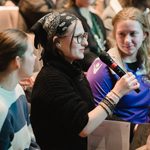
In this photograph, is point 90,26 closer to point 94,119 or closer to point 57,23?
point 57,23

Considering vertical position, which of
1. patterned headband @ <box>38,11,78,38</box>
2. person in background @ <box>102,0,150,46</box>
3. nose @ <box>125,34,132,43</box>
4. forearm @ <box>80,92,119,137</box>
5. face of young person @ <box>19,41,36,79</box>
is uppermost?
patterned headband @ <box>38,11,78,38</box>

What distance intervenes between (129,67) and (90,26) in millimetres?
1015

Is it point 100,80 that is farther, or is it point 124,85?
point 100,80

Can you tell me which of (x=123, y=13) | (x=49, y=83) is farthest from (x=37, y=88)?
(x=123, y=13)

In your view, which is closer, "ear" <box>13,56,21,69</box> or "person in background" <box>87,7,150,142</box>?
"ear" <box>13,56,21,69</box>

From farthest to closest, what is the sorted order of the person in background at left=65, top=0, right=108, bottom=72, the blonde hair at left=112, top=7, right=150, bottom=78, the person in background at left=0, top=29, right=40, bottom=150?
1. the person in background at left=65, top=0, right=108, bottom=72
2. the blonde hair at left=112, top=7, right=150, bottom=78
3. the person in background at left=0, top=29, right=40, bottom=150

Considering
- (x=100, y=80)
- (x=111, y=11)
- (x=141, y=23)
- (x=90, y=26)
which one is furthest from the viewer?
(x=111, y=11)

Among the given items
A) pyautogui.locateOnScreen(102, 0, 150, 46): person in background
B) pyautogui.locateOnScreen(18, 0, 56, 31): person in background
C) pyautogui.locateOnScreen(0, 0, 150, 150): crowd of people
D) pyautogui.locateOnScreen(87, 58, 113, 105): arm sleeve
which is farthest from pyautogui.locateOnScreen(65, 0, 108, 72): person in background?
pyautogui.locateOnScreen(0, 0, 150, 150): crowd of people

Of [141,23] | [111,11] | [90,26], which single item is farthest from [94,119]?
[111,11]

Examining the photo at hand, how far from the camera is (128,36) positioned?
2.10 m

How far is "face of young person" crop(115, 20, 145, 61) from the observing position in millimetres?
2096

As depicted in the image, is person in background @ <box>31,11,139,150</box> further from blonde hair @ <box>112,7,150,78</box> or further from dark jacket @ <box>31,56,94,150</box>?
blonde hair @ <box>112,7,150,78</box>

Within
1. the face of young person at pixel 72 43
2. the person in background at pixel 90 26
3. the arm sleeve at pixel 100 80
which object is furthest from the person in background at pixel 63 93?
the person in background at pixel 90 26

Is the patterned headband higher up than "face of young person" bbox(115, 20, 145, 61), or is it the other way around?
the patterned headband
